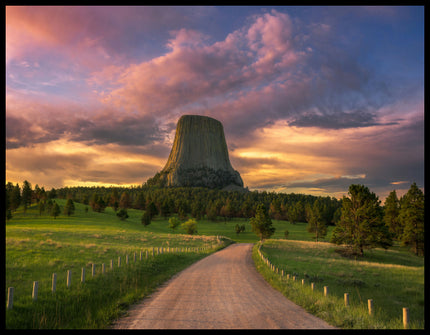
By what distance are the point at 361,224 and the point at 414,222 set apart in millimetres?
17164

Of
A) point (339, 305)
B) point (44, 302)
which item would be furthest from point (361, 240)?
point (44, 302)

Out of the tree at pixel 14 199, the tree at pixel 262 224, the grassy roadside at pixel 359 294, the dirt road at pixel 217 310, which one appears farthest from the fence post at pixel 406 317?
the tree at pixel 14 199

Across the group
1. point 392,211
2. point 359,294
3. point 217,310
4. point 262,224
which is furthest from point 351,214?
point 217,310

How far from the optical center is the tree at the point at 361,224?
45750 millimetres

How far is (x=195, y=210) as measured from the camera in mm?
136625

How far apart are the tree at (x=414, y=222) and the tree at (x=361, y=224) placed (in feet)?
35.5

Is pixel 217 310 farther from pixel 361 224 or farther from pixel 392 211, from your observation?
pixel 392 211

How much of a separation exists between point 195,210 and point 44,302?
419 feet

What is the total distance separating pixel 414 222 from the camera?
179 ft

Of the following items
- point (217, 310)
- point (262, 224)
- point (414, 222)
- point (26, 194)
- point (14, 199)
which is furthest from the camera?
point (26, 194)

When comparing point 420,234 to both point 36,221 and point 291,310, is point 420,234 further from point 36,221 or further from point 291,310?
point 36,221

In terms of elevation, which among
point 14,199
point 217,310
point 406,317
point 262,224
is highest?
point 406,317

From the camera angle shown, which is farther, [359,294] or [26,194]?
[26,194]

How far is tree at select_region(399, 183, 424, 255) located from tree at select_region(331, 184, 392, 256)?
426 inches
